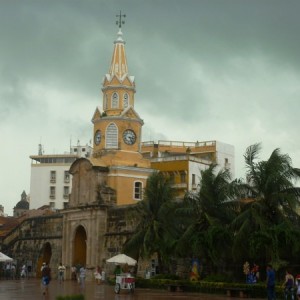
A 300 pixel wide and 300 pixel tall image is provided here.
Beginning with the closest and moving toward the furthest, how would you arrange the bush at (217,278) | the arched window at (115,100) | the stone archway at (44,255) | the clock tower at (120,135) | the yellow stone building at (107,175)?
the bush at (217,278), the yellow stone building at (107,175), the clock tower at (120,135), the arched window at (115,100), the stone archway at (44,255)

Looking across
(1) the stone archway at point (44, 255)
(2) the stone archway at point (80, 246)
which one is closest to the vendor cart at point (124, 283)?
(2) the stone archway at point (80, 246)

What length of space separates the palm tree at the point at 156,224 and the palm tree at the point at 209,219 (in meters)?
1.29

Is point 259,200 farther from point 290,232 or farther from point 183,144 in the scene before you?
point 183,144

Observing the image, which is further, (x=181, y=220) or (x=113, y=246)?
(x=113, y=246)

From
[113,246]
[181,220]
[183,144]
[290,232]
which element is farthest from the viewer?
[183,144]

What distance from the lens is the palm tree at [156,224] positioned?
135 feet

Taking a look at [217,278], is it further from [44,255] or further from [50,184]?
[50,184]

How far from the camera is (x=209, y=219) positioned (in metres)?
38.8

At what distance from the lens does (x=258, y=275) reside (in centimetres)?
3728

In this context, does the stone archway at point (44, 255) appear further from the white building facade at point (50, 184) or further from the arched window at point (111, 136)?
the white building facade at point (50, 184)

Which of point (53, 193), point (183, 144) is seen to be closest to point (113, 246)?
point (183, 144)

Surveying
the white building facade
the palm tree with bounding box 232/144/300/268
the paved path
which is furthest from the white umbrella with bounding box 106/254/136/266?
the white building facade

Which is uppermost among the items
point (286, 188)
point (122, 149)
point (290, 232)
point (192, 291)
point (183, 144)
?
point (183, 144)

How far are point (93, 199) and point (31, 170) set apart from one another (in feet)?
184
